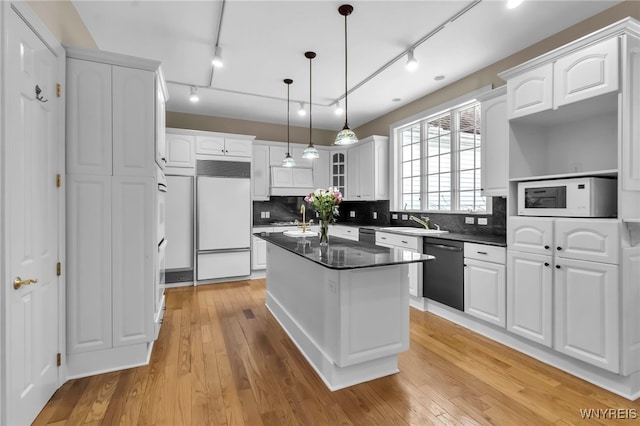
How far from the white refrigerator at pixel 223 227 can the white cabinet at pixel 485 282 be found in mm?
3497

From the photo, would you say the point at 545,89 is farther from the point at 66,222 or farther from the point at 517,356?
the point at 66,222

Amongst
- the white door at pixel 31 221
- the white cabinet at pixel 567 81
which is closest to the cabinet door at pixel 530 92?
the white cabinet at pixel 567 81

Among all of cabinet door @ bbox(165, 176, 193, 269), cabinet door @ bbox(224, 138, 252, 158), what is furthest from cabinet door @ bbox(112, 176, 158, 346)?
cabinet door @ bbox(224, 138, 252, 158)

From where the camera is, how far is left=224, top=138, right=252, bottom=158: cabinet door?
5191mm

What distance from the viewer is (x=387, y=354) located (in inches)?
92.4

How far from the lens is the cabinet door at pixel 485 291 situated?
2930 millimetres

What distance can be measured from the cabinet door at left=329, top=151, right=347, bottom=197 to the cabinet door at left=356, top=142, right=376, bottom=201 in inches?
17.4

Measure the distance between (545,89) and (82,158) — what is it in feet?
12.3

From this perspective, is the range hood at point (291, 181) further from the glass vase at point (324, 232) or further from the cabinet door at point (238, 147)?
the glass vase at point (324, 232)

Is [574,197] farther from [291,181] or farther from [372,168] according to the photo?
[291,181]

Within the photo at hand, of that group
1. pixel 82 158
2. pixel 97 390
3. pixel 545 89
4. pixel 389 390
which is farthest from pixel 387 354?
pixel 82 158

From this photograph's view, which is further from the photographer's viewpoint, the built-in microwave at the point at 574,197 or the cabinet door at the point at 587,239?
the built-in microwave at the point at 574,197

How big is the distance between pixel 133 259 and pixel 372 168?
395 cm

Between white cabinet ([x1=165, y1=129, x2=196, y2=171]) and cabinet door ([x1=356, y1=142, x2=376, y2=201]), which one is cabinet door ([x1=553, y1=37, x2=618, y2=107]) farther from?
white cabinet ([x1=165, y1=129, x2=196, y2=171])
